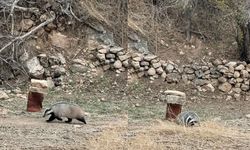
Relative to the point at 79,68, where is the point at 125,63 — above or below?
above

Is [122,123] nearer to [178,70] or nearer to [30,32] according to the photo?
[30,32]

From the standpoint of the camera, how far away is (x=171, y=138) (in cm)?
718

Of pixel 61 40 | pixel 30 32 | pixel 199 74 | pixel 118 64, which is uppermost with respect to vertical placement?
pixel 30 32

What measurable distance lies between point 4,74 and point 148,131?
5876 mm

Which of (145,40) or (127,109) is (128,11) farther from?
(127,109)

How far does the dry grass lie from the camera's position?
252 inches

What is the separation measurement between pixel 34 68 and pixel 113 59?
201 cm

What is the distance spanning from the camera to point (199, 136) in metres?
7.21

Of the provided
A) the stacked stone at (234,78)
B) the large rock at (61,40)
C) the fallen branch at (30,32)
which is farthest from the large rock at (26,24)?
the stacked stone at (234,78)

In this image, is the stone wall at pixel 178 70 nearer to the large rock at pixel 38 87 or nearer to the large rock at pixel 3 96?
the large rock at pixel 3 96

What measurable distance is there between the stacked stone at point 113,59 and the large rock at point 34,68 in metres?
1.55

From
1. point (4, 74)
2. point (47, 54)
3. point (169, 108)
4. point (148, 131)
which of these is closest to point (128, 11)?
point (47, 54)

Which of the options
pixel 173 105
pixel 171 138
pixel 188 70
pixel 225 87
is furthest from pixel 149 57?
pixel 171 138

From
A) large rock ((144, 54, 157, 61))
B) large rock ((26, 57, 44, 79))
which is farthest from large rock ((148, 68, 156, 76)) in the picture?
large rock ((26, 57, 44, 79))
